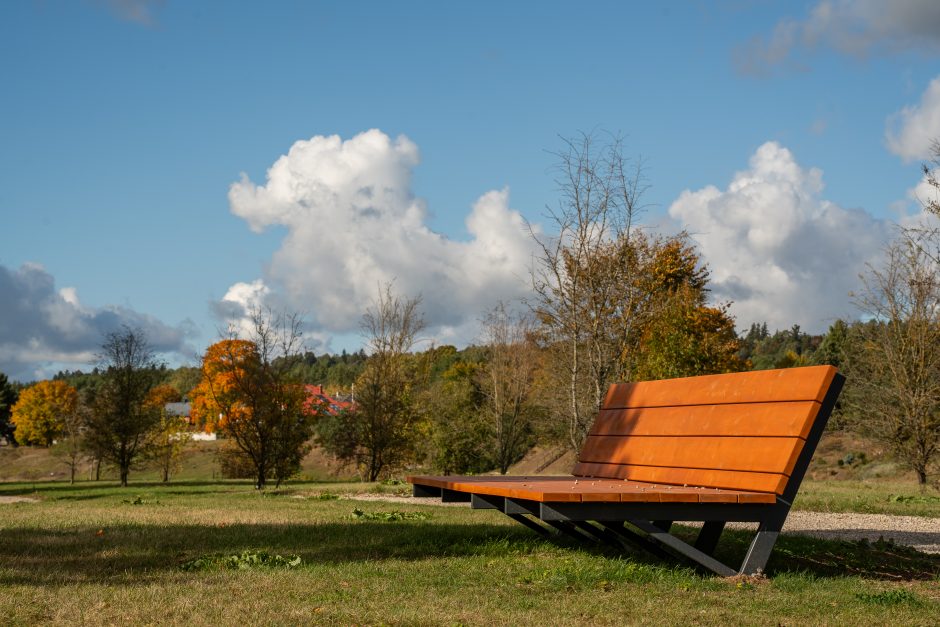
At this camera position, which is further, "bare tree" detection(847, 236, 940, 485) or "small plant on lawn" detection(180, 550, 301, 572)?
"bare tree" detection(847, 236, 940, 485)

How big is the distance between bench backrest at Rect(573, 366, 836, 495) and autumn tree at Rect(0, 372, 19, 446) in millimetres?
71082

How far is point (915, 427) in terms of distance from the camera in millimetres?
20375

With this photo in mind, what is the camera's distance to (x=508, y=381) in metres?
32.6

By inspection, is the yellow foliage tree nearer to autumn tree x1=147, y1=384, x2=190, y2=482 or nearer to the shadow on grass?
autumn tree x1=147, y1=384, x2=190, y2=482

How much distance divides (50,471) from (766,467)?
64.5m

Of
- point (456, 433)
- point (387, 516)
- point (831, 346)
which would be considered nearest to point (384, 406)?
point (456, 433)

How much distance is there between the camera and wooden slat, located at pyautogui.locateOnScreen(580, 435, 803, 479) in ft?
18.8

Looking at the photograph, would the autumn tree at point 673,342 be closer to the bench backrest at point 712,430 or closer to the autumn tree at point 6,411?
the bench backrest at point 712,430

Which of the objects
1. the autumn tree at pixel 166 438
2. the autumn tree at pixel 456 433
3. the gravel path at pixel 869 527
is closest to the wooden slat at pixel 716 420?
the gravel path at pixel 869 527

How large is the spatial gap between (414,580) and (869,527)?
25.5 ft

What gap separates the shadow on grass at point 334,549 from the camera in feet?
22.0

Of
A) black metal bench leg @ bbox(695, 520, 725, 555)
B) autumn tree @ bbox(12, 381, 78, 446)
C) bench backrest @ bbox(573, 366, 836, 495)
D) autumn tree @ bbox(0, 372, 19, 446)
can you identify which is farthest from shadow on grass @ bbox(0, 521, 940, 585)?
autumn tree @ bbox(0, 372, 19, 446)

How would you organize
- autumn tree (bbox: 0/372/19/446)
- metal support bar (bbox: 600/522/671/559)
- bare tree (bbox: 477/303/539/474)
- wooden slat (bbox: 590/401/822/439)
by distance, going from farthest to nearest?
autumn tree (bbox: 0/372/19/446)
bare tree (bbox: 477/303/539/474)
metal support bar (bbox: 600/522/671/559)
wooden slat (bbox: 590/401/822/439)

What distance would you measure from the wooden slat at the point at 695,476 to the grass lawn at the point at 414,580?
0.66 metres
